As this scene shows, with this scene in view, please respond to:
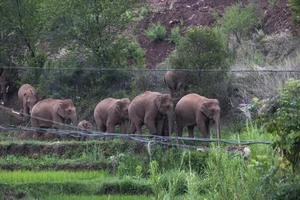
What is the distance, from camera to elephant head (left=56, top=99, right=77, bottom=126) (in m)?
26.9

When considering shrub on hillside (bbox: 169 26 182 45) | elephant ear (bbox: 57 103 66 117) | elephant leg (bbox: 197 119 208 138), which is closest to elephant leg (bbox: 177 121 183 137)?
elephant leg (bbox: 197 119 208 138)

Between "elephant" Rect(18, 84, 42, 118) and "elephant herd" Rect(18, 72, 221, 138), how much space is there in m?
2.67

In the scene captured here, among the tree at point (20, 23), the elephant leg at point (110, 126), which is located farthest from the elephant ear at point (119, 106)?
the tree at point (20, 23)

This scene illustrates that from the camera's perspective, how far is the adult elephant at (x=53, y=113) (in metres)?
27.0

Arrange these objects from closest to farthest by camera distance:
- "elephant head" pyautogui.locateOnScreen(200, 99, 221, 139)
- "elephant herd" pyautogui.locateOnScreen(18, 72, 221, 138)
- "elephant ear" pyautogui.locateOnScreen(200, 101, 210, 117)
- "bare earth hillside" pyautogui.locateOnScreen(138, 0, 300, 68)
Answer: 1. "elephant head" pyautogui.locateOnScreen(200, 99, 221, 139)
2. "elephant ear" pyautogui.locateOnScreen(200, 101, 210, 117)
3. "elephant herd" pyautogui.locateOnScreen(18, 72, 221, 138)
4. "bare earth hillside" pyautogui.locateOnScreen(138, 0, 300, 68)

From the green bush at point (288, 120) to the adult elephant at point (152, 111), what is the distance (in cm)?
1341

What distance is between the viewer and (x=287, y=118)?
10430 millimetres

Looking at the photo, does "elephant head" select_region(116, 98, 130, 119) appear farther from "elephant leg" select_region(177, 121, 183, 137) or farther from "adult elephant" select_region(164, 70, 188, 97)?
"adult elephant" select_region(164, 70, 188, 97)

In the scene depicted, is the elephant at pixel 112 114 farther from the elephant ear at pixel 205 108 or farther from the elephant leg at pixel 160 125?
the elephant ear at pixel 205 108

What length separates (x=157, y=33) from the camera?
40.2 m

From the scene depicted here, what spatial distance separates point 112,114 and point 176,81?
3834 mm

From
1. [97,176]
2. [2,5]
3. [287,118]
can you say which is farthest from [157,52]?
[287,118]

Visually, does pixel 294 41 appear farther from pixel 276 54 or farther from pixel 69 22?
pixel 69 22

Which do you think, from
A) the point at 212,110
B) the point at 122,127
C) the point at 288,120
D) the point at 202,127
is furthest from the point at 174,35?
the point at 288,120
